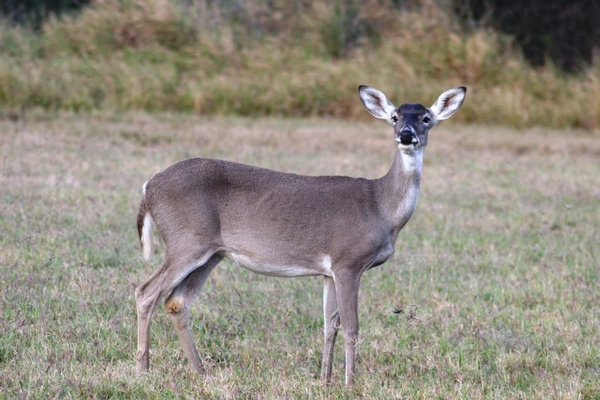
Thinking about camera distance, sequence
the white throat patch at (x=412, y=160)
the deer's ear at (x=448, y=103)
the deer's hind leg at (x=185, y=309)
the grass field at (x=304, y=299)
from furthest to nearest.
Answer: the deer's ear at (x=448, y=103), the white throat patch at (x=412, y=160), the deer's hind leg at (x=185, y=309), the grass field at (x=304, y=299)

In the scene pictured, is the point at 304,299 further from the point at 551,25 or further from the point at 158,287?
the point at 551,25

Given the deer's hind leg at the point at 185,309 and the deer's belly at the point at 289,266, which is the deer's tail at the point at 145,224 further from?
the deer's belly at the point at 289,266

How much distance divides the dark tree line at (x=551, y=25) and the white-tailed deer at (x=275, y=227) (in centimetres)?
1374

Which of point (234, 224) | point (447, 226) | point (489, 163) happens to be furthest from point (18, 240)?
point (489, 163)

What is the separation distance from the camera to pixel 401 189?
5.79 metres

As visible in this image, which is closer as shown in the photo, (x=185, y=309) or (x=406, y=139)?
(x=406, y=139)

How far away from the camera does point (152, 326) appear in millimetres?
6289

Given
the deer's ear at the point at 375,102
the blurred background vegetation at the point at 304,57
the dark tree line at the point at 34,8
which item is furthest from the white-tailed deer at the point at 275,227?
the dark tree line at the point at 34,8

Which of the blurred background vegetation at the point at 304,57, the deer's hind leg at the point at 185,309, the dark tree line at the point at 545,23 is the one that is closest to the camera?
the deer's hind leg at the point at 185,309

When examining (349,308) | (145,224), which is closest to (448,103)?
(349,308)

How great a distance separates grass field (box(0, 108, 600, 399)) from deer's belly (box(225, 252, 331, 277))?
Answer: 566mm

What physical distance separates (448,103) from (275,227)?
1516mm

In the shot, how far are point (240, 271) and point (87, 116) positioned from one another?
7746 mm

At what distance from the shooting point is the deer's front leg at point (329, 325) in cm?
559
